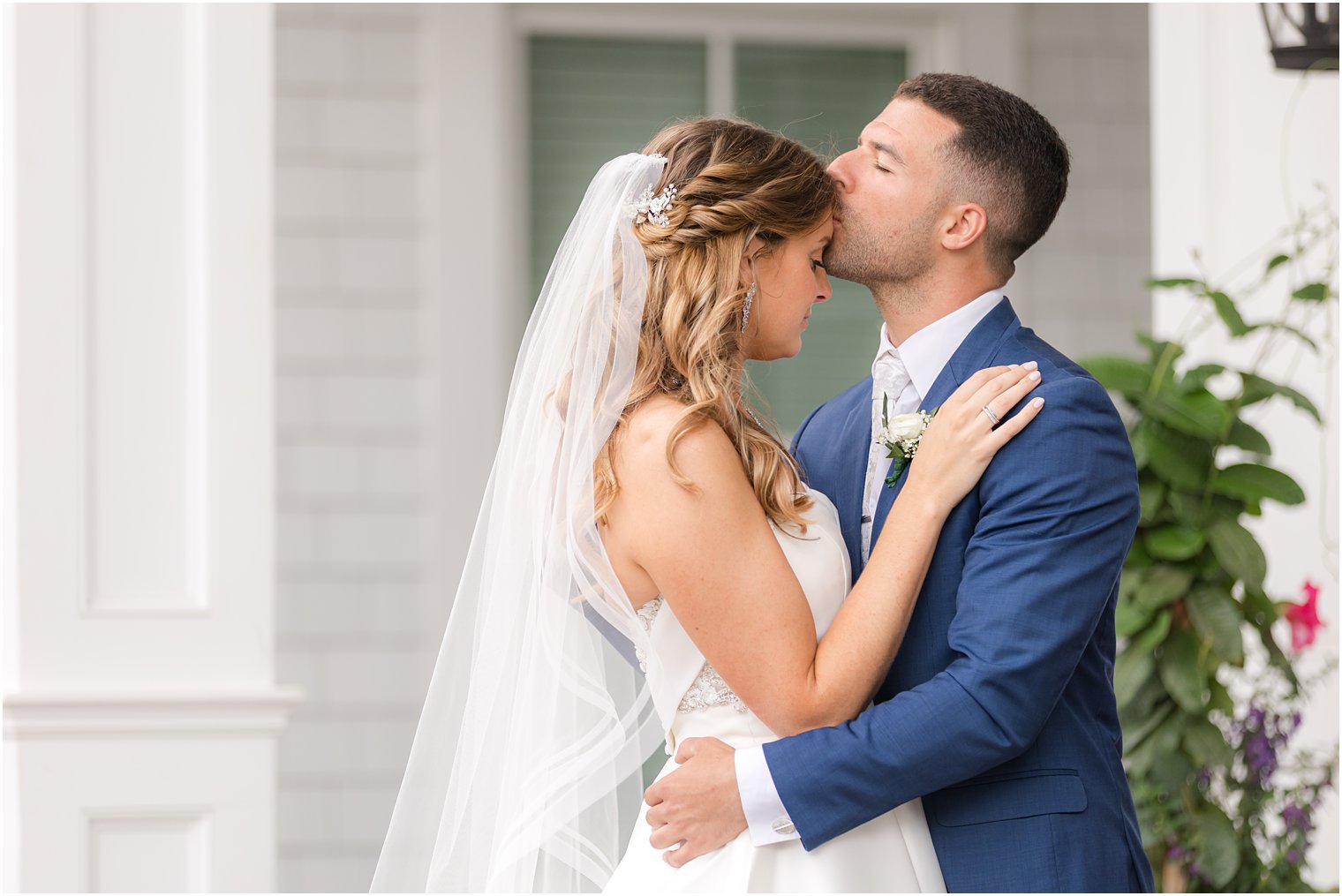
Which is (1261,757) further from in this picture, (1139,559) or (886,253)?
(886,253)

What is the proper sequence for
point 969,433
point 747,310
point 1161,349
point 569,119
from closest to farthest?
point 969,433
point 747,310
point 1161,349
point 569,119

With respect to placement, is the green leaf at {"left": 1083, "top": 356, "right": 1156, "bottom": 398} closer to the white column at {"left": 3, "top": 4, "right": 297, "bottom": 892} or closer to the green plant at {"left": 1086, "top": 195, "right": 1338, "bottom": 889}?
the green plant at {"left": 1086, "top": 195, "right": 1338, "bottom": 889}

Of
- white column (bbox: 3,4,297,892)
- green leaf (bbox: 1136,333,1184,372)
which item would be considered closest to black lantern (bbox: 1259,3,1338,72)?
green leaf (bbox: 1136,333,1184,372)

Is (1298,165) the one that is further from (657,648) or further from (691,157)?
(657,648)

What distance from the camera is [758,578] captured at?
6.11 ft

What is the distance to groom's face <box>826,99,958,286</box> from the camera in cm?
220

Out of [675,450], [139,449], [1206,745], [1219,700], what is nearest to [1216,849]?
[1206,745]

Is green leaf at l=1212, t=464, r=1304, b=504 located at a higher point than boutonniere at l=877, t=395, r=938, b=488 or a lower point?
lower

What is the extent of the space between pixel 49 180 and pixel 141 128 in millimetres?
227

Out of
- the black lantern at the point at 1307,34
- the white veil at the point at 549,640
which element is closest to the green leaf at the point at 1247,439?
the black lantern at the point at 1307,34

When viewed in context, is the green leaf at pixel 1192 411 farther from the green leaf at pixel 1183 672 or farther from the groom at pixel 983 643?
the groom at pixel 983 643

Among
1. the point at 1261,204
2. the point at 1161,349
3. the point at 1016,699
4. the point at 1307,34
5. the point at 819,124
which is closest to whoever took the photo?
the point at 1016,699

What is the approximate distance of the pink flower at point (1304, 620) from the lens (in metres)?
3.37

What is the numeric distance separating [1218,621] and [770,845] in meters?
1.70
